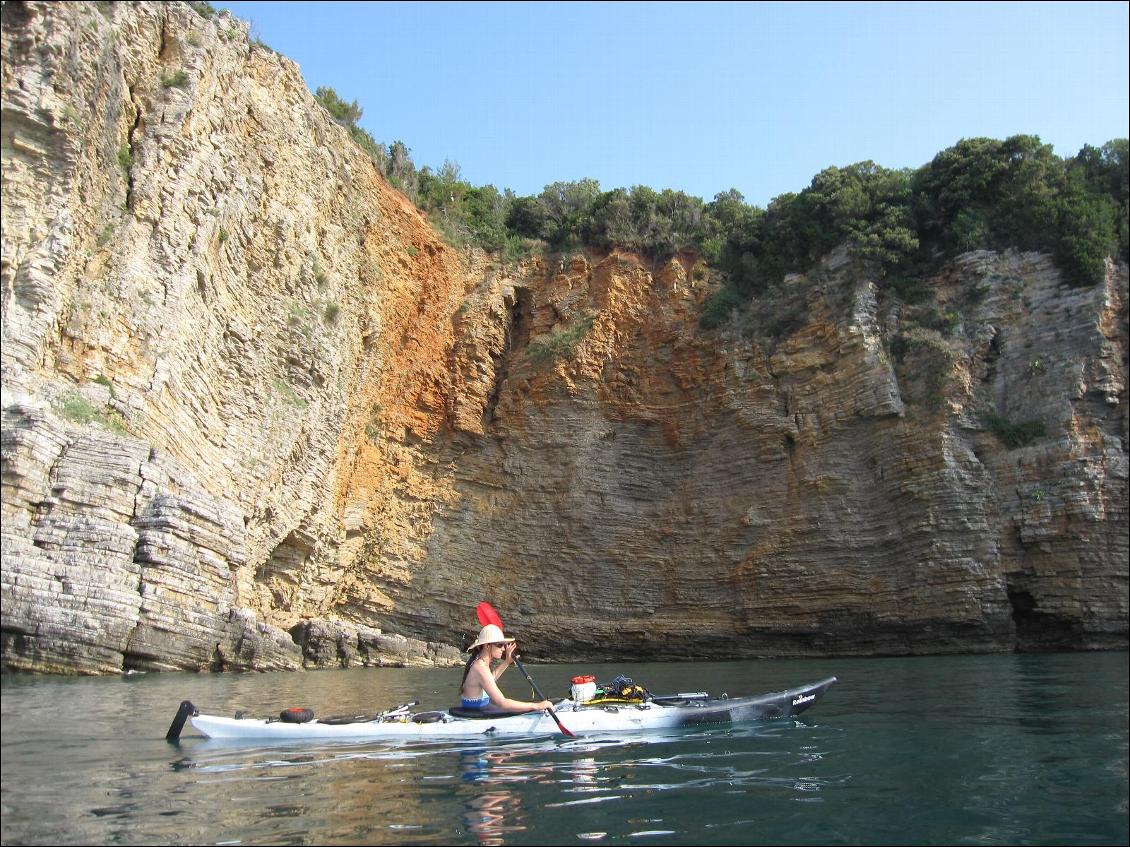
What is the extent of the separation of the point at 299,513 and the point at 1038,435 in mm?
18572

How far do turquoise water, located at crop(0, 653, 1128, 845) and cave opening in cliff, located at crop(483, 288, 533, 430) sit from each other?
17.0m

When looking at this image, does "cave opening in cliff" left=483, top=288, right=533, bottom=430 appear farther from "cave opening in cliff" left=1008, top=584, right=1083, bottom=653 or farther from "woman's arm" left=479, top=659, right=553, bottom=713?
"woman's arm" left=479, top=659, right=553, bottom=713

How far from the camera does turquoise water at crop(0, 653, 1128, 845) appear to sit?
473 centimetres

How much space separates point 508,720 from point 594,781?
2.37 m

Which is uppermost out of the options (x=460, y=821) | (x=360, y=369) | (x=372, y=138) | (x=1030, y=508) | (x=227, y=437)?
(x=372, y=138)

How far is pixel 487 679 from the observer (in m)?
8.57

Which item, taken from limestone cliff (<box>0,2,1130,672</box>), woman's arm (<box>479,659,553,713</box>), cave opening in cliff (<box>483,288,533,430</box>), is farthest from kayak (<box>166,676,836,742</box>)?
cave opening in cliff (<box>483,288,533,430</box>)

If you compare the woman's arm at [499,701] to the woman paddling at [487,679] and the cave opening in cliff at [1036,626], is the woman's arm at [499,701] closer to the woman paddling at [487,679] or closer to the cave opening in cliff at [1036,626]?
the woman paddling at [487,679]

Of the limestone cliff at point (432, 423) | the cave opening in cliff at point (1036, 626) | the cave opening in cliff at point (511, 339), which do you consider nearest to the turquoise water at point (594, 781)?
the limestone cliff at point (432, 423)

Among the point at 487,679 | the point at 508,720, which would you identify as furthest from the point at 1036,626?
the point at 487,679

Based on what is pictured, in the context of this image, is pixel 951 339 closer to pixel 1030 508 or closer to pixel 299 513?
pixel 1030 508

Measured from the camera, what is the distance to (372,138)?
28.9 metres

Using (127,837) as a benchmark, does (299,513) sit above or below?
above

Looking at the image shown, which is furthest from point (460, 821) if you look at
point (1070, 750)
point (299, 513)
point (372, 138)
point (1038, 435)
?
point (372, 138)
